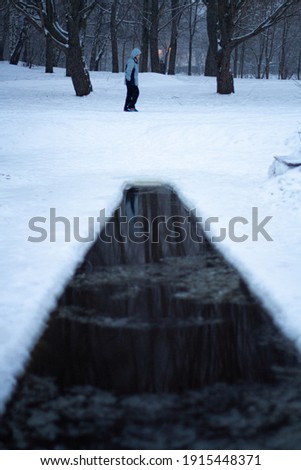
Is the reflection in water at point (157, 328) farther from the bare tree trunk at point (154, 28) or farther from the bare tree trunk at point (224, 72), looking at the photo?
the bare tree trunk at point (154, 28)

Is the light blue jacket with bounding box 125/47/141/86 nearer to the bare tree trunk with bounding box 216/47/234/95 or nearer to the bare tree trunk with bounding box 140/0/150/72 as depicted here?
the bare tree trunk with bounding box 216/47/234/95

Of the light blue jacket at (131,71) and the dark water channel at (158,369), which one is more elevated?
the light blue jacket at (131,71)

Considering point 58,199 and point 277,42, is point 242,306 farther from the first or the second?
point 277,42

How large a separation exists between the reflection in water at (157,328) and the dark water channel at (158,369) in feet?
0.03

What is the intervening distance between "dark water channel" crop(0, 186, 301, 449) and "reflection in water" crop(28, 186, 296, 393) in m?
0.01

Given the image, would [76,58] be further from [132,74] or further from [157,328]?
[157,328]

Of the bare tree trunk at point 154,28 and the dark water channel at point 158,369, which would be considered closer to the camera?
the dark water channel at point 158,369

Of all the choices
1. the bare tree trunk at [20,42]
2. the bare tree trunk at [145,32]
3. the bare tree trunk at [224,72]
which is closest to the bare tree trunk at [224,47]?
the bare tree trunk at [224,72]

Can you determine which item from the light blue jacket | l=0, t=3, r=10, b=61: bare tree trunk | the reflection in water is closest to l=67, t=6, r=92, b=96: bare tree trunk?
the light blue jacket

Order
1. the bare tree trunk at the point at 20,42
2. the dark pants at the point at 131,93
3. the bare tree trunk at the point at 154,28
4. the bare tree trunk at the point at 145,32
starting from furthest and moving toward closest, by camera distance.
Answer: the bare tree trunk at the point at 20,42
the bare tree trunk at the point at 145,32
the bare tree trunk at the point at 154,28
the dark pants at the point at 131,93

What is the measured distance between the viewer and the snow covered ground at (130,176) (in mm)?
5461

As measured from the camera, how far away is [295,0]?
23.1 meters

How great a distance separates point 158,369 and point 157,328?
693 mm

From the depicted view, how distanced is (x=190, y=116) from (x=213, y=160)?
470 centimetres
